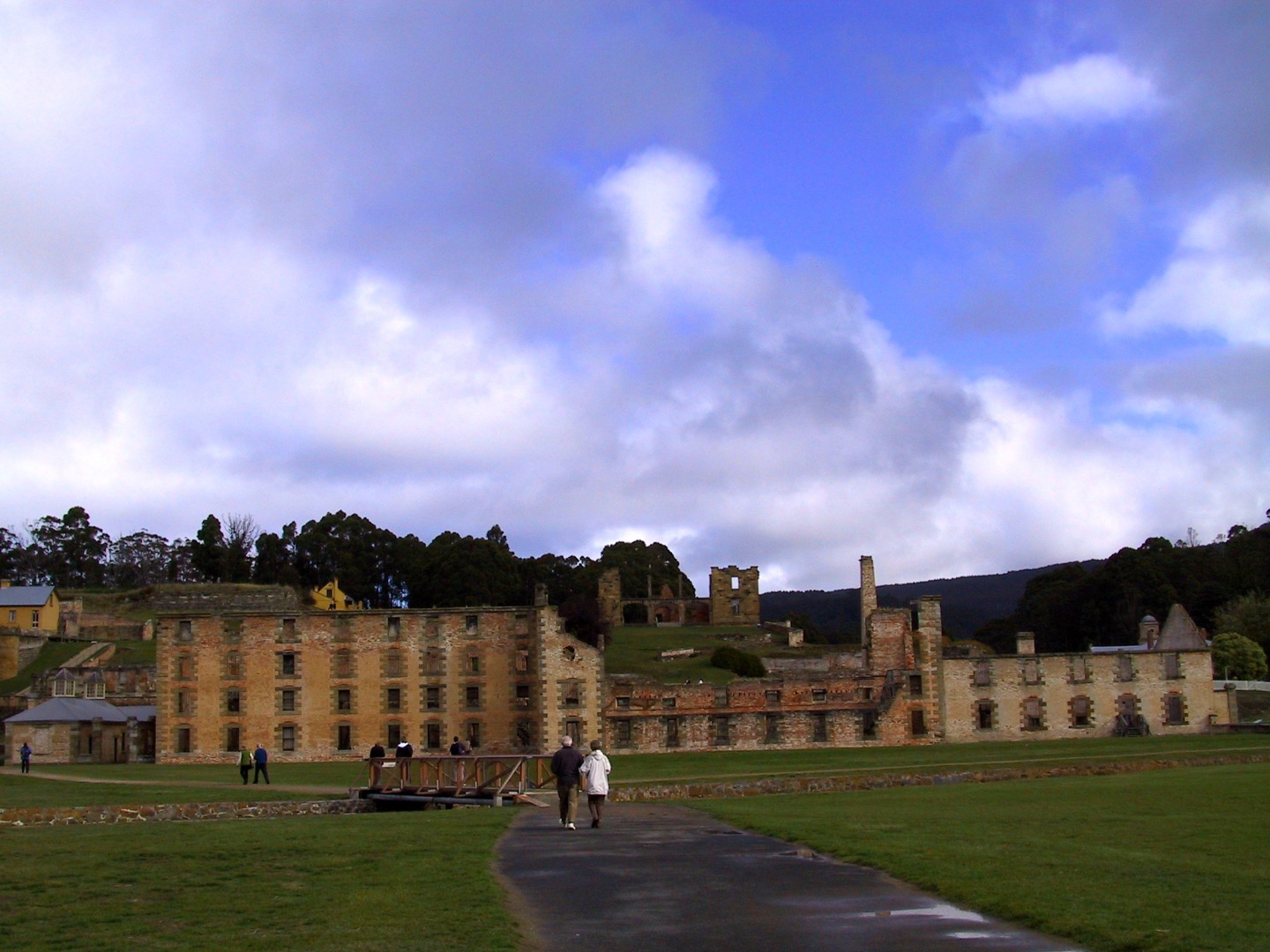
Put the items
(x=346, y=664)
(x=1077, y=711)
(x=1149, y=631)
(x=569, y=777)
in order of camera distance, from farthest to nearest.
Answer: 1. (x=1149, y=631)
2. (x=346, y=664)
3. (x=1077, y=711)
4. (x=569, y=777)

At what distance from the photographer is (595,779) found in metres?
23.6

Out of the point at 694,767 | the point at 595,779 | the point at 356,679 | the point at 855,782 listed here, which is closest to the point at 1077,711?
the point at 694,767

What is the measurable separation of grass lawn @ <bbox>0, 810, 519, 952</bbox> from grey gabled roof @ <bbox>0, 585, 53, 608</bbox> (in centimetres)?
10208

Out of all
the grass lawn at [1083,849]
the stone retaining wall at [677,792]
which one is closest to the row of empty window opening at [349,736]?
the stone retaining wall at [677,792]

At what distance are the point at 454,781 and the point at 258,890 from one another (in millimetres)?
21070

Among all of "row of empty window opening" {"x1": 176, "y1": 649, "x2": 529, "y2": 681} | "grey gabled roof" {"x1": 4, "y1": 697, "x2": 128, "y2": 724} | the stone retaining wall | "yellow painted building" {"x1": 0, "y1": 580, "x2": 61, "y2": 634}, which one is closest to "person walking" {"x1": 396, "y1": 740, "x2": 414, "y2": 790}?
the stone retaining wall

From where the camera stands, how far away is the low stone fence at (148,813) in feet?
105

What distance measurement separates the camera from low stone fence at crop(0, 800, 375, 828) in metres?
32.1

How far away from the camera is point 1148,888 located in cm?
1370

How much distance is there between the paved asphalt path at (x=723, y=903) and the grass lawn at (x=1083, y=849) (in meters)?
0.57

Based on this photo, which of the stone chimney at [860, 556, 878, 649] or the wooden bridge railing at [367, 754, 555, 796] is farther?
the stone chimney at [860, 556, 878, 649]

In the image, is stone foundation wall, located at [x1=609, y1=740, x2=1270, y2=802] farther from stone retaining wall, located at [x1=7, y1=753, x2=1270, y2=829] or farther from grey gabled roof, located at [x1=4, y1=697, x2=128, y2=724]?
grey gabled roof, located at [x1=4, y1=697, x2=128, y2=724]

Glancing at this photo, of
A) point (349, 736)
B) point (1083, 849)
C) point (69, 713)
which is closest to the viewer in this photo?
point (1083, 849)

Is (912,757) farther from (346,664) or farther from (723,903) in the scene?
(723,903)
